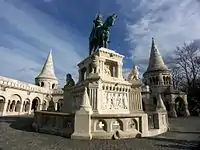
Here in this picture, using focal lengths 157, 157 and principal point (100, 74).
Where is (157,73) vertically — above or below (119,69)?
above

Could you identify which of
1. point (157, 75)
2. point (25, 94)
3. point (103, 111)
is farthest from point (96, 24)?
point (157, 75)

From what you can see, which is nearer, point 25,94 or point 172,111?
point 172,111

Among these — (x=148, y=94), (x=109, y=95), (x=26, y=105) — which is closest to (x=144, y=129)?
(x=109, y=95)

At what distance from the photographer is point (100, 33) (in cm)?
1254

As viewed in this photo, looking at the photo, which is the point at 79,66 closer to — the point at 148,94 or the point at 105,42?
the point at 105,42

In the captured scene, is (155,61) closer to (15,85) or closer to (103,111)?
(15,85)

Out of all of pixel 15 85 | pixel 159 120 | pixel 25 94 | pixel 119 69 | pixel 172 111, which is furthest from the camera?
pixel 25 94

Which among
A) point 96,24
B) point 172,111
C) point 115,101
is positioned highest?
point 96,24

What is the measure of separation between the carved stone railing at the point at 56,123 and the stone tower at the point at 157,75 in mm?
26797

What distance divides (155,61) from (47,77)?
27063mm

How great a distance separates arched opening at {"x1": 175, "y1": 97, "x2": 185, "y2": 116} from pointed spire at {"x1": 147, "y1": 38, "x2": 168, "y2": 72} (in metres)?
7.20

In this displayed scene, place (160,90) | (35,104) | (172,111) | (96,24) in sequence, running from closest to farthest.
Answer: (96,24)
(172,111)
(160,90)
(35,104)

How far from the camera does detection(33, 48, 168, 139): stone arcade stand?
6801mm

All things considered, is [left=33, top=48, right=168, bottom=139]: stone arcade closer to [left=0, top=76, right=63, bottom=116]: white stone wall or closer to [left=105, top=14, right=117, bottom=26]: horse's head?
[left=105, top=14, right=117, bottom=26]: horse's head
